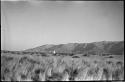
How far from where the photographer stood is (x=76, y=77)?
3033 mm

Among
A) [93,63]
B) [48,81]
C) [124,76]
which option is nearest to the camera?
[48,81]

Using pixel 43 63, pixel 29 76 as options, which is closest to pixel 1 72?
pixel 29 76

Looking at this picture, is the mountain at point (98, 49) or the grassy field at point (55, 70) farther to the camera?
the mountain at point (98, 49)

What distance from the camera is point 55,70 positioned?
3.11 meters

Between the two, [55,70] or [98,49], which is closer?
[55,70]

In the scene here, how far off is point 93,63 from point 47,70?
1158mm

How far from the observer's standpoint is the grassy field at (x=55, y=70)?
2977 millimetres

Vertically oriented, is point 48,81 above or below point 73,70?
below

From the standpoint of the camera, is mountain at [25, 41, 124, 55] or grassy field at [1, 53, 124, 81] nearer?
grassy field at [1, 53, 124, 81]

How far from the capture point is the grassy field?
2.98 meters

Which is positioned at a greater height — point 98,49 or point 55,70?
point 55,70

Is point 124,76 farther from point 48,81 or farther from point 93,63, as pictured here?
point 48,81

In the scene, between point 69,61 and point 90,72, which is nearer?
point 90,72

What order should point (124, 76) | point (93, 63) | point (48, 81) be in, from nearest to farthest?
point (48, 81)
point (124, 76)
point (93, 63)
